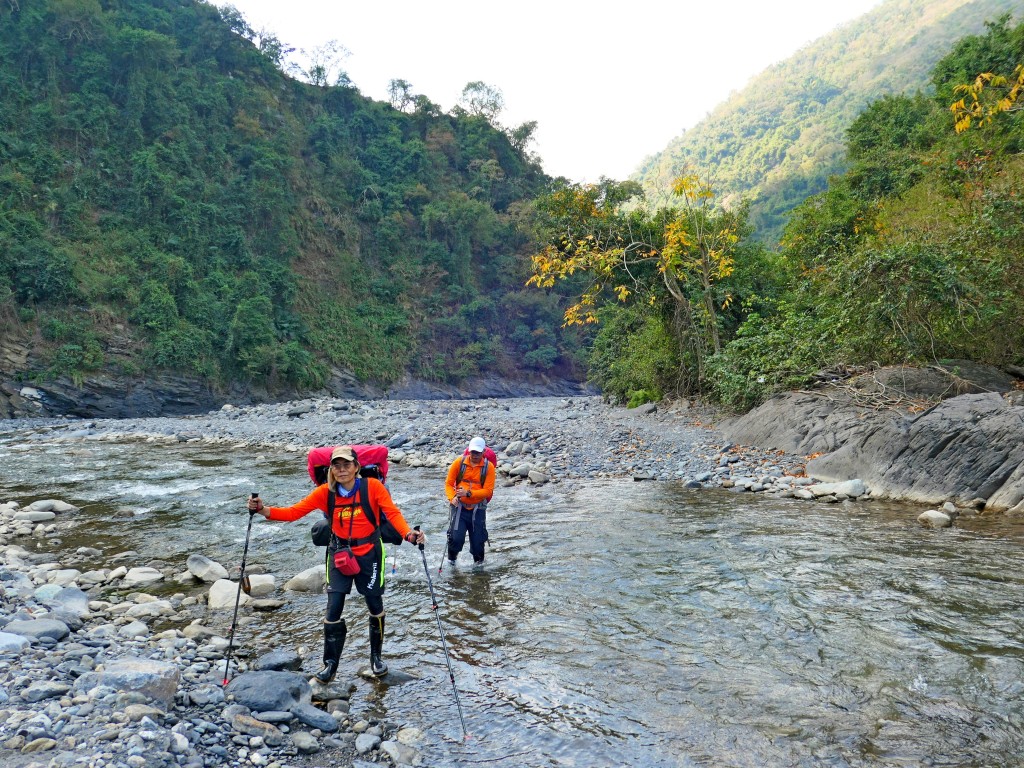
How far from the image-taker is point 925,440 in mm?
9648

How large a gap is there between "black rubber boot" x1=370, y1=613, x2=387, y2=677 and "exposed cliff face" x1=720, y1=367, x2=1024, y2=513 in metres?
8.55

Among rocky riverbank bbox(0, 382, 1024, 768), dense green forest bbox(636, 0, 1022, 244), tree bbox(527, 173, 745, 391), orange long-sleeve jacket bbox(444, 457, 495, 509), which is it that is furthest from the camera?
dense green forest bbox(636, 0, 1022, 244)

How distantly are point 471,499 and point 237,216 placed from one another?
44.9 m

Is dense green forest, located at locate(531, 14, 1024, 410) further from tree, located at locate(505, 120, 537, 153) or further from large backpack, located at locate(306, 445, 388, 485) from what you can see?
tree, located at locate(505, 120, 537, 153)

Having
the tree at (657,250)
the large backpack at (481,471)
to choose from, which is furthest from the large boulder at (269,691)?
the tree at (657,250)

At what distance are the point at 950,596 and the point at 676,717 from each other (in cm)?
352

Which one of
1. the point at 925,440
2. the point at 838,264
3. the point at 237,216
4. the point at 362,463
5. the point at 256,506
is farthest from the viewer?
the point at 237,216

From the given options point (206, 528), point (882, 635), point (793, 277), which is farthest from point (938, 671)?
point (793, 277)

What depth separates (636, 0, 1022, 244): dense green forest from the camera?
86.2 m

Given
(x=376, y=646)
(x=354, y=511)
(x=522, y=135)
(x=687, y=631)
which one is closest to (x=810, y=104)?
(x=522, y=135)

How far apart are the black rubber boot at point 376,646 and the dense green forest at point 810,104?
76314 mm

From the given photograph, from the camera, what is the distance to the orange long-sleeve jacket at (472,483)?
7.59 m

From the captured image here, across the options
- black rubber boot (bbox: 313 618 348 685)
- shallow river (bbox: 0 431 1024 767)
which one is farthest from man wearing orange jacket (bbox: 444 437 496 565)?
black rubber boot (bbox: 313 618 348 685)

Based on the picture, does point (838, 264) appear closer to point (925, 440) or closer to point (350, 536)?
point (925, 440)
